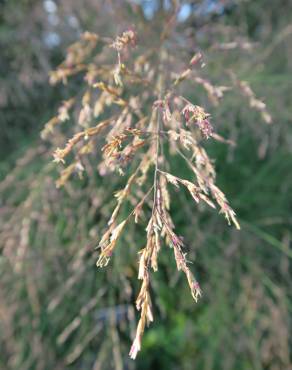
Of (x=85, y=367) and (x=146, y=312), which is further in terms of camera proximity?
(x=85, y=367)

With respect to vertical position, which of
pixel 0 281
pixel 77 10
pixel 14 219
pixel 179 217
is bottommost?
pixel 179 217

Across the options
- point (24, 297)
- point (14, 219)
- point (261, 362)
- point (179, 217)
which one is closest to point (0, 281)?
point (24, 297)

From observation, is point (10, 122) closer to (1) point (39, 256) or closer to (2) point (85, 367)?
(1) point (39, 256)

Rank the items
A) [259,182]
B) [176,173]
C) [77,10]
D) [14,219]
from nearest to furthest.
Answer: [14,219], [176,173], [259,182], [77,10]

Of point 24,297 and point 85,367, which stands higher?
point 24,297

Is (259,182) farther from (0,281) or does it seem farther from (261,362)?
(0,281)

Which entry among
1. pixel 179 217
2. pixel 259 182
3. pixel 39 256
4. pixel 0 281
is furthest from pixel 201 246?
pixel 0 281

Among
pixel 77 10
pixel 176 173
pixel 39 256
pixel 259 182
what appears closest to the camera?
pixel 39 256
